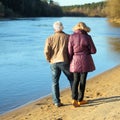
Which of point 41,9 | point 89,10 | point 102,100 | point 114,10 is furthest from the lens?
→ point 89,10

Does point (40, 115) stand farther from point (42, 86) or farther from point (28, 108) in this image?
point (42, 86)

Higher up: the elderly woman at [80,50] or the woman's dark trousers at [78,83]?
the elderly woman at [80,50]

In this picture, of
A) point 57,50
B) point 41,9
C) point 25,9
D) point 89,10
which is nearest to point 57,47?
point 57,50

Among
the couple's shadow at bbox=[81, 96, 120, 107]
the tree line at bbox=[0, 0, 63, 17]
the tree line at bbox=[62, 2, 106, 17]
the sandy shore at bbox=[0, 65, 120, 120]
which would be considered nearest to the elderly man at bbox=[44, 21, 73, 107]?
the sandy shore at bbox=[0, 65, 120, 120]

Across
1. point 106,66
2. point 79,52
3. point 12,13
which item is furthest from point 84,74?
point 12,13

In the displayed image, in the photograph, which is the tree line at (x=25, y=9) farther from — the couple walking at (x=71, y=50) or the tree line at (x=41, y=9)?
the couple walking at (x=71, y=50)

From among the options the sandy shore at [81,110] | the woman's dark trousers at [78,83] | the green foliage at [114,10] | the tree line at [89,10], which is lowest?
the tree line at [89,10]

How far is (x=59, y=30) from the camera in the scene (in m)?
7.88

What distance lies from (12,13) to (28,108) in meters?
94.1

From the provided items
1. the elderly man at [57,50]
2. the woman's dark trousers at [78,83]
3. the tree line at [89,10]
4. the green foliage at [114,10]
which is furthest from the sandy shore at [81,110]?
the tree line at [89,10]

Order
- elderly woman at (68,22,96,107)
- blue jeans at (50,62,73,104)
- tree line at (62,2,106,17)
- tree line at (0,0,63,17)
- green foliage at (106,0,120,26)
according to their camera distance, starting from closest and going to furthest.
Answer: elderly woman at (68,22,96,107) < blue jeans at (50,62,73,104) < green foliage at (106,0,120,26) < tree line at (0,0,63,17) < tree line at (62,2,106,17)

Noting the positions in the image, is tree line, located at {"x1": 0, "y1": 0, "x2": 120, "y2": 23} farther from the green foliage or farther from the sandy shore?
the sandy shore

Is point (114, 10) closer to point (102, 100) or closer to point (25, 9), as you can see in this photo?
point (25, 9)

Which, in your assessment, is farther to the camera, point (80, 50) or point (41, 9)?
point (41, 9)
